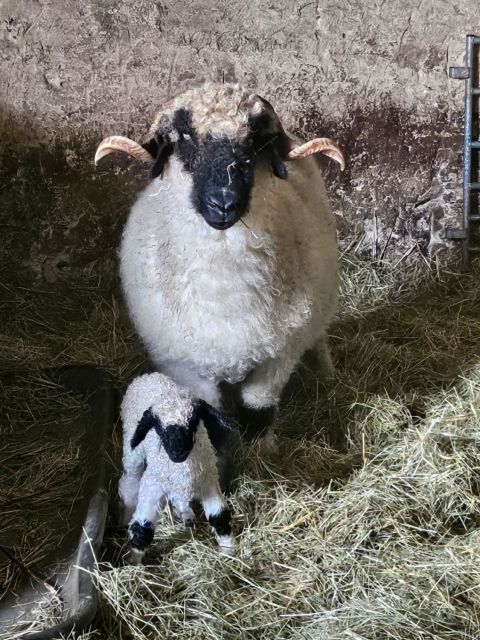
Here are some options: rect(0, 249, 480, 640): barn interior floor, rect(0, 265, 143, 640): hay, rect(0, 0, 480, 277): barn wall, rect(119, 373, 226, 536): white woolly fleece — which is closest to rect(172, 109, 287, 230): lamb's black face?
rect(119, 373, 226, 536): white woolly fleece

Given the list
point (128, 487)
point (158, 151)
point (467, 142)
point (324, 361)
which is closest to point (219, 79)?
point (467, 142)

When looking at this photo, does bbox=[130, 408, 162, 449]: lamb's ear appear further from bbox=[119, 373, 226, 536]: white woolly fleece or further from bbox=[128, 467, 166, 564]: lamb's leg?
bbox=[128, 467, 166, 564]: lamb's leg

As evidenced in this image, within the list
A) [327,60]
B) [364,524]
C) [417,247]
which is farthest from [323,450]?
[327,60]

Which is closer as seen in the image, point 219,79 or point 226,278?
point 226,278

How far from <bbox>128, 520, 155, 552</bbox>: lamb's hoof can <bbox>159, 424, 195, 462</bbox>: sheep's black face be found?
1.04 feet

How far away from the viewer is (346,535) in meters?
2.54

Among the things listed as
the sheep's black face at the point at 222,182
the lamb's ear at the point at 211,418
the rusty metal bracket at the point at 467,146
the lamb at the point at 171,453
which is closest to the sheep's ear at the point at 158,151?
the sheep's black face at the point at 222,182

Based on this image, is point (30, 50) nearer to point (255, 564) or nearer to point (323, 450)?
point (323, 450)

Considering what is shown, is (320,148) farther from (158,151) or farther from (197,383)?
(197,383)

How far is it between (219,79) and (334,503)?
2.81 meters

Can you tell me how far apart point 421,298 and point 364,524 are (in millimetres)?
2343

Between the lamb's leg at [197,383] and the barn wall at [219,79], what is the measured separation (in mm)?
1707

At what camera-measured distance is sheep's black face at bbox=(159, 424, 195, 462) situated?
2.26 m

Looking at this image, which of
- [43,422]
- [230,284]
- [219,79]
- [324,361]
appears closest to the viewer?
[230,284]
